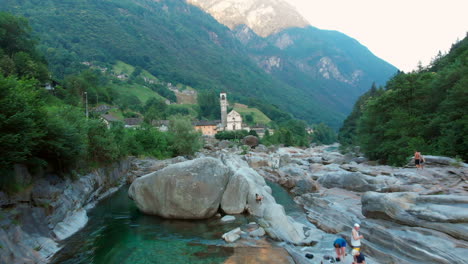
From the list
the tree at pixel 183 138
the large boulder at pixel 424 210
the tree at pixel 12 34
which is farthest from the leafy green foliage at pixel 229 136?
the large boulder at pixel 424 210

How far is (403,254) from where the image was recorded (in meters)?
14.0

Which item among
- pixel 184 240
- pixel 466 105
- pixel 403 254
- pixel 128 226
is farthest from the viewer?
pixel 466 105

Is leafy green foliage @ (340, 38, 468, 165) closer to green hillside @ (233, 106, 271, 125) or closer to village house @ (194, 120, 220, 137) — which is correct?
village house @ (194, 120, 220, 137)

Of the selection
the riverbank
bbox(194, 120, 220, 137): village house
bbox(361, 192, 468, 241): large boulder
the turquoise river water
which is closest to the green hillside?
bbox(194, 120, 220, 137): village house

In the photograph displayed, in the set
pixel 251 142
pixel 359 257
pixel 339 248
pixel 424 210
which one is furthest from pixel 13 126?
Answer: pixel 251 142

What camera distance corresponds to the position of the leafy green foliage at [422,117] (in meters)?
31.5

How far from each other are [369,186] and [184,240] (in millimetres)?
18973

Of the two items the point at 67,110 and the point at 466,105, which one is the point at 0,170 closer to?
the point at 67,110

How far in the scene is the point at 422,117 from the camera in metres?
41.5

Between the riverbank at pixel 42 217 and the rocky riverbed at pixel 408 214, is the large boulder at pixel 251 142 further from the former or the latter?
the riverbank at pixel 42 217

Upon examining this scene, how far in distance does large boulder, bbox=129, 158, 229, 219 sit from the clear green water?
0.80 metres

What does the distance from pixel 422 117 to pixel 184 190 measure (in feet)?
121

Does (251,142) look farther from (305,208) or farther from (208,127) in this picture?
(305,208)

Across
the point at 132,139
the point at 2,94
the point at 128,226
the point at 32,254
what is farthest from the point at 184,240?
the point at 132,139
